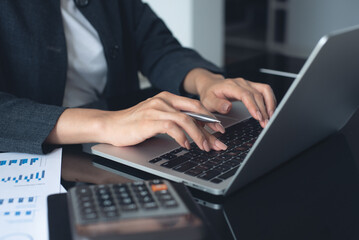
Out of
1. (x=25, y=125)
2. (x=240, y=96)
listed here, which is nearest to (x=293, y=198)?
(x=240, y=96)

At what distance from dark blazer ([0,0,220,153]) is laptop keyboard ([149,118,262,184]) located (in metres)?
0.23

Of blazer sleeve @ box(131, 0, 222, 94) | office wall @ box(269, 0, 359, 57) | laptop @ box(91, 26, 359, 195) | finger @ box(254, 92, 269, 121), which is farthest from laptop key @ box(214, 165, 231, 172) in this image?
office wall @ box(269, 0, 359, 57)

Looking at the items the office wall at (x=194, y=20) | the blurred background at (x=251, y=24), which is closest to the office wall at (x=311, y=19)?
the blurred background at (x=251, y=24)

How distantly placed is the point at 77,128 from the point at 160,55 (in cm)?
55

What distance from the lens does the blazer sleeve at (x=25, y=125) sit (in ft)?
2.38

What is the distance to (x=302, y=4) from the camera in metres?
4.43

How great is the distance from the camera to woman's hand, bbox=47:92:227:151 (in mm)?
673

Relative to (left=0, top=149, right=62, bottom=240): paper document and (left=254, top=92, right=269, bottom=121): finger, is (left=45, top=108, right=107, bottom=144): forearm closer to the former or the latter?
(left=0, top=149, right=62, bottom=240): paper document

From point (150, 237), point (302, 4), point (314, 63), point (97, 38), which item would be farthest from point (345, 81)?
point (302, 4)

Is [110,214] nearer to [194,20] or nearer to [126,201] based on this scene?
[126,201]

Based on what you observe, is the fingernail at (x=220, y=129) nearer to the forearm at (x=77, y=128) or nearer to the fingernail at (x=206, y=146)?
the fingernail at (x=206, y=146)

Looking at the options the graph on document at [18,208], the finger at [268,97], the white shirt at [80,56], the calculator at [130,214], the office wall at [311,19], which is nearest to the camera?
the calculator at [130,214]

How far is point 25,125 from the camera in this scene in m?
0.75

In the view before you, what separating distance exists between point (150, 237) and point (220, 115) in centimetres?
47
